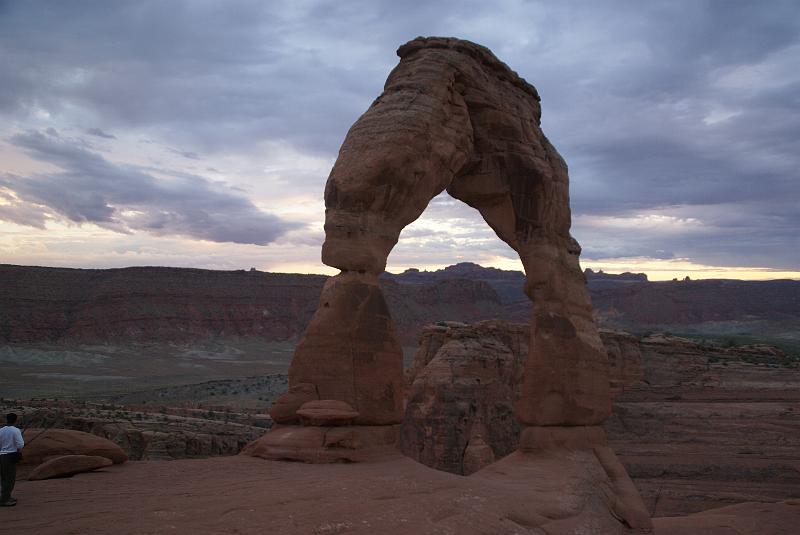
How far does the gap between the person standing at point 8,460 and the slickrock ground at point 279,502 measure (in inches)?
6.2

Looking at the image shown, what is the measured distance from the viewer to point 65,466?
7.97 meters

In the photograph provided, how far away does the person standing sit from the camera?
6504 millimetres

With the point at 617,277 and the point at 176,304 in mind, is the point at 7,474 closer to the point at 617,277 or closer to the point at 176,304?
the point at 176,304

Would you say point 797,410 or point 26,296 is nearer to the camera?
point 797,410

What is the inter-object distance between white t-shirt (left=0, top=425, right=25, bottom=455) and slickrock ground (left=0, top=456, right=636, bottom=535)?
17.3 inches

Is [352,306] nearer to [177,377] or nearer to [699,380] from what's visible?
[699,380]

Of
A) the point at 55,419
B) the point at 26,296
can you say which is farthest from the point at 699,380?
the point at 26,296

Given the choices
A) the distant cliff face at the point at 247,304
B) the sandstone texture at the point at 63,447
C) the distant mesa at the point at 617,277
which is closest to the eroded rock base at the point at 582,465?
the sandstone texture at the point at 63,447

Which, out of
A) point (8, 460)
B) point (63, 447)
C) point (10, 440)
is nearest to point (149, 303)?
point (63, 447)

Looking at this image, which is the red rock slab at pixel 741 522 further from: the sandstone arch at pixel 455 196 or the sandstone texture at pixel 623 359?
the sandstone texture at pixel 623 359

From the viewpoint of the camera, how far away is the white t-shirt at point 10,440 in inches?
274

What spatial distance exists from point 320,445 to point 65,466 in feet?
9.79

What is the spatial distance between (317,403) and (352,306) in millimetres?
1468

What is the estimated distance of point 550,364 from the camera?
41.6ft
